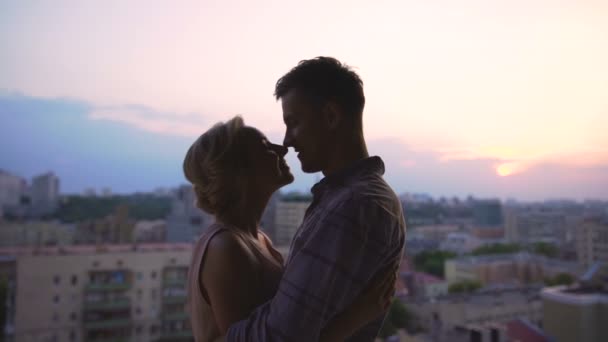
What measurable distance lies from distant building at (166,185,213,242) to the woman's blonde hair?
14461 millimetres

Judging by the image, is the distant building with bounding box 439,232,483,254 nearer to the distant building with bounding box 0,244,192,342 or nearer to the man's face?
the distant building with bounding box 0,244,192,342

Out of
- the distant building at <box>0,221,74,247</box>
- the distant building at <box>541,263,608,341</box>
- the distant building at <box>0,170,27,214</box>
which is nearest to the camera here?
the distant building at <box>541,263,608,341</box>

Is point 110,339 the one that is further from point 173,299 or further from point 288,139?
point 288,139

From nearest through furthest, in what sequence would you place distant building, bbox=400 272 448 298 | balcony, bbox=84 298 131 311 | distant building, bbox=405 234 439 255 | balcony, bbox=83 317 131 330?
balcony, bbox=84 298 131 311, balcony, bbox=83 317 131 330, distant building, bbox=400 272 448 298, distant building, bbox=405 234 439 255

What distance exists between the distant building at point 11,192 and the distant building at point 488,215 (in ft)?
76.4

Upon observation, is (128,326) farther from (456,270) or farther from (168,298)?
(456,270)

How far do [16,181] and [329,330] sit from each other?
18.6 m

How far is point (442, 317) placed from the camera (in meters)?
8.44

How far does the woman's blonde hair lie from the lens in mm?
820

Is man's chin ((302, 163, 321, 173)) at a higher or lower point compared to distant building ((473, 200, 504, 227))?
higher

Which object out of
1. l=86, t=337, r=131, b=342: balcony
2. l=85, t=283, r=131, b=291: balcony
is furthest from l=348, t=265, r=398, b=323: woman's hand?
l=86, t=337, r=131, b=342: balcony

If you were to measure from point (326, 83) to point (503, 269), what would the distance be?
662 inches

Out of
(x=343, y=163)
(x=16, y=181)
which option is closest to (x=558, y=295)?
(x=343, y=163)

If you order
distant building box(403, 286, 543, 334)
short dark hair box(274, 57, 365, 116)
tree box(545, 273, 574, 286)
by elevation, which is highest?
short dark hair box(274, 57, 365, 116)
